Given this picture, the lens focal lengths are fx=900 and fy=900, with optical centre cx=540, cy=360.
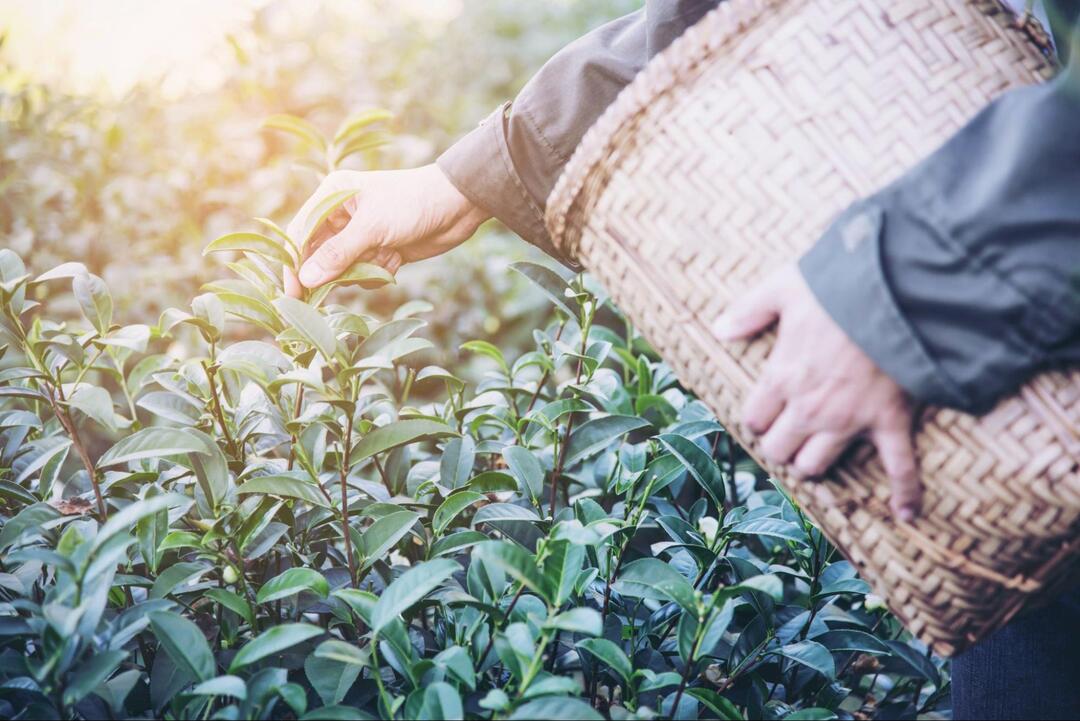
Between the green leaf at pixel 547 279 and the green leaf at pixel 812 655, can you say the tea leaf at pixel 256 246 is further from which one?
the green leaf at pixel 812 655

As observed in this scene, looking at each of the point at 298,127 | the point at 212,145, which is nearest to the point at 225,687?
the point at 298,127

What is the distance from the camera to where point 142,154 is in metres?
2.97

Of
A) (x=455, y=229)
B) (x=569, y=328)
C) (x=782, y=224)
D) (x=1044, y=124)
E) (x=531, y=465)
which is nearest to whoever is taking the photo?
(x=1044, y=124)

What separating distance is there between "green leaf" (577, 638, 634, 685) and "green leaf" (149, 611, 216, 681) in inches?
16.7

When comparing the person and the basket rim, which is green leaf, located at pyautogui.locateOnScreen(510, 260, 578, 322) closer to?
the basket rim

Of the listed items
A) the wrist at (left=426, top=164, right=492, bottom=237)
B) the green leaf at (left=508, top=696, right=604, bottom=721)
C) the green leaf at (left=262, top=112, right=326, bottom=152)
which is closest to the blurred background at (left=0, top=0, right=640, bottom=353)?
the green leaf at (left=262, top=112, right=326, bottom=152)

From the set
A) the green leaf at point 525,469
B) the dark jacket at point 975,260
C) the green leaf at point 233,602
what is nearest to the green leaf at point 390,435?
the green leaf at point 525,469

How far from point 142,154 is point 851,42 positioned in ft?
8.58

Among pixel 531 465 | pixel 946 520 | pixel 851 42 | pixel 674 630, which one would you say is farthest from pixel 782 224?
pixel 674 630

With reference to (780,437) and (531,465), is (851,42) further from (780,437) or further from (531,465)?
(531,465)

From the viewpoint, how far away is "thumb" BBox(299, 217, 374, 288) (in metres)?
1.36

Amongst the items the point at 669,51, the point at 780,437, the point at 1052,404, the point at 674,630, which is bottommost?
the point at 674,630

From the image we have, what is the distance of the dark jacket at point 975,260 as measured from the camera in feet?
2.79

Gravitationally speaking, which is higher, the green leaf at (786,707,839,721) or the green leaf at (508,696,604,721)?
the green leaf at (508,696,604,721)
